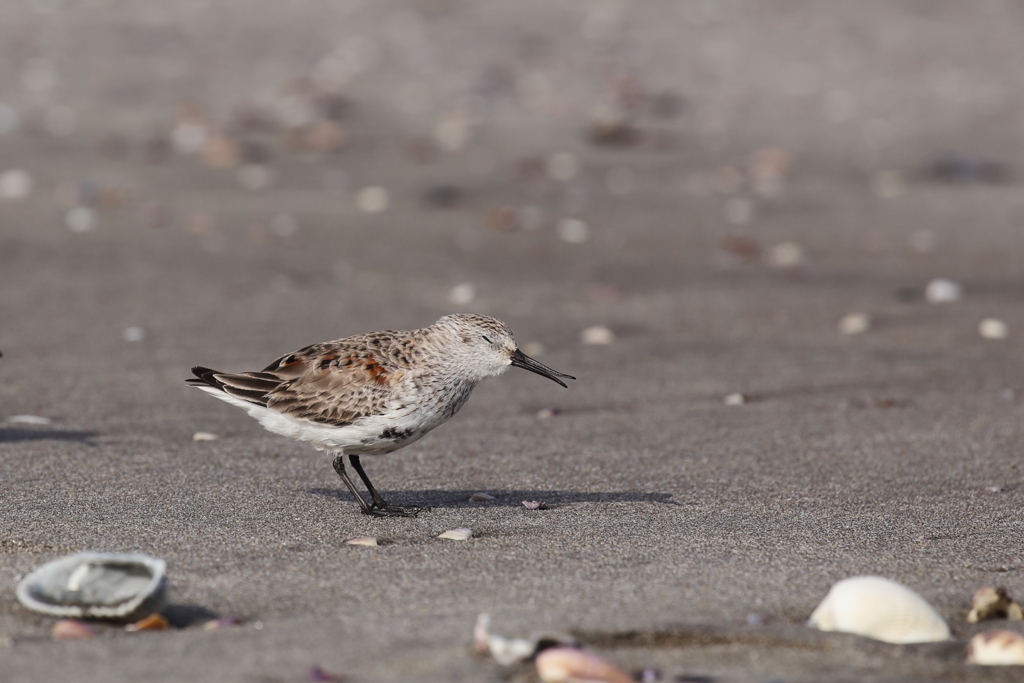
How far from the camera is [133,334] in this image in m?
7.85

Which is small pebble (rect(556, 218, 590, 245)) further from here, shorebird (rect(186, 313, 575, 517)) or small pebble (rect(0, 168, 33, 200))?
shorebird (rect(186, 313, 575, 517))

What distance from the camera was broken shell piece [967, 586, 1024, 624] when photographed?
3.78 meters

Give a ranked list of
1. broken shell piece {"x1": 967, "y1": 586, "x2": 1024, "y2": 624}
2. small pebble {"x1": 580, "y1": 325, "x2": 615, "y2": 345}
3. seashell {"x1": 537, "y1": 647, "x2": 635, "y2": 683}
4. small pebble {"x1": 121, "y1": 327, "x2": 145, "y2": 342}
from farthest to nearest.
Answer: small pebble {"x1": 580, "y1": 325, "x2": 615, "y2": 345}, small pebble {"x1": 121, "y1": 327, "x2": 145, "y2": 342}, broken shell piece {"x1": 967, "y1": 586, "x2": 1024, "y2": 624}, seashell {"x1": 537, "y1": 647, "x2": 635, "y2": 683}

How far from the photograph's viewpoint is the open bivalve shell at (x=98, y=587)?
3.60 m

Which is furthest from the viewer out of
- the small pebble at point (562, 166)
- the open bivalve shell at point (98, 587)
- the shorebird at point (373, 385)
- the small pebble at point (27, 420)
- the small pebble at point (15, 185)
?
the small pebble at point (562, 166)

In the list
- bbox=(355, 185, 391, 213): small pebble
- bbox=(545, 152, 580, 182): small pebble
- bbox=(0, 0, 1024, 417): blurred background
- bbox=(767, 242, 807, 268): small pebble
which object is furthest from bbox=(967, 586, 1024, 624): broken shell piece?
bbox=(545, 152, 580, 182): small pebble

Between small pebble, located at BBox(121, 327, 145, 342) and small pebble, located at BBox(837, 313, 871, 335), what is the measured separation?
4481 millimetres

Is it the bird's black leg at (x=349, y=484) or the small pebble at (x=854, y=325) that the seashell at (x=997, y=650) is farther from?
the small pebble at (x=854, y=325)

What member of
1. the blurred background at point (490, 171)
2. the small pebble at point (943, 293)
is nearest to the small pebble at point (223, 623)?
the blurred background at point (490, 171)

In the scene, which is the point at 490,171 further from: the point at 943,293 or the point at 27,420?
the point at 27,420

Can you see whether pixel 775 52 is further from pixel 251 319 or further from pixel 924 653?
pixel 924 653

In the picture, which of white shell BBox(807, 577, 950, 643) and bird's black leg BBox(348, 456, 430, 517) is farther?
bird's black leg BBox(348, 456, 430, 517)

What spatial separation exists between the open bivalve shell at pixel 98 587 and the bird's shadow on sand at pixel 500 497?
1.58 metres

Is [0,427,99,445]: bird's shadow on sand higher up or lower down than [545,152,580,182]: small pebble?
lower down
